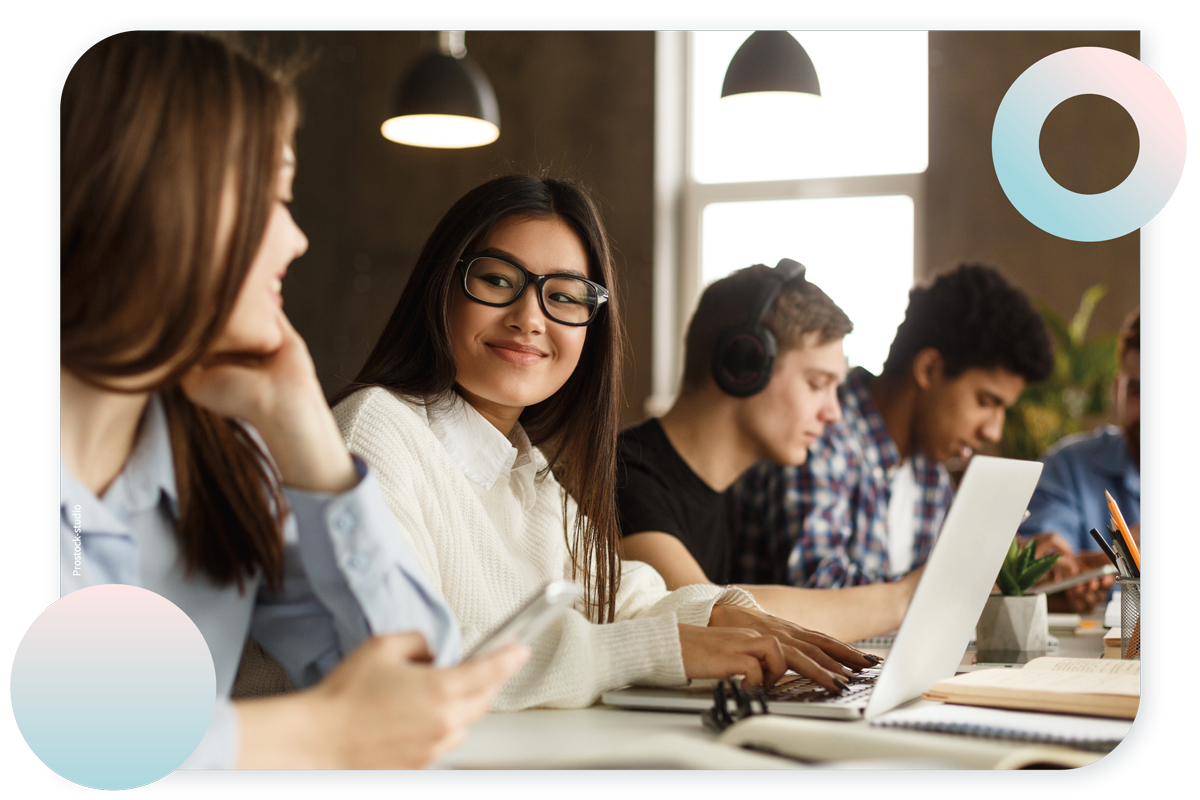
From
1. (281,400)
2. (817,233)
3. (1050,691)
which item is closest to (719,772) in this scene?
(1050,691)

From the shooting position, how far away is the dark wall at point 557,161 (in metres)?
3.68

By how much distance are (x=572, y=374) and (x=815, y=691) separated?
46 cm

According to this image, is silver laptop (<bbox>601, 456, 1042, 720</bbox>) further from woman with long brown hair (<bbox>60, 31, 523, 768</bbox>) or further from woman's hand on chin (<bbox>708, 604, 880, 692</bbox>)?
woman with long brown hair (<bbox>60, 31, 523, 768</bbox>)

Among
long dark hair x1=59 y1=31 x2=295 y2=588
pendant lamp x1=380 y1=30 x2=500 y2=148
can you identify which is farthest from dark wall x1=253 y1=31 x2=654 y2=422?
long dark hair x1=59 y1=31 x2=295 y2=588

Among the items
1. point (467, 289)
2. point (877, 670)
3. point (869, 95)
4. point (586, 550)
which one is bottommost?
point (877, 670)

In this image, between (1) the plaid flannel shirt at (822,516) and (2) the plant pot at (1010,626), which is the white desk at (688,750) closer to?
(2) the plant pot at (1010,626)

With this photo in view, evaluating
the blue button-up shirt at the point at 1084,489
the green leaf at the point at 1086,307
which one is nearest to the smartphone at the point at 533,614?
the blue button-up shirt at the point at 1084,489

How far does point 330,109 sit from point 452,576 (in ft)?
12.7

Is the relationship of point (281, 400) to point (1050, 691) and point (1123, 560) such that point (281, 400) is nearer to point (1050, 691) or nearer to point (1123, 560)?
point (1050, 691)

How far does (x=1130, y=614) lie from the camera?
112 cm

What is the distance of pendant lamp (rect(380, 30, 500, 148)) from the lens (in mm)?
2986
